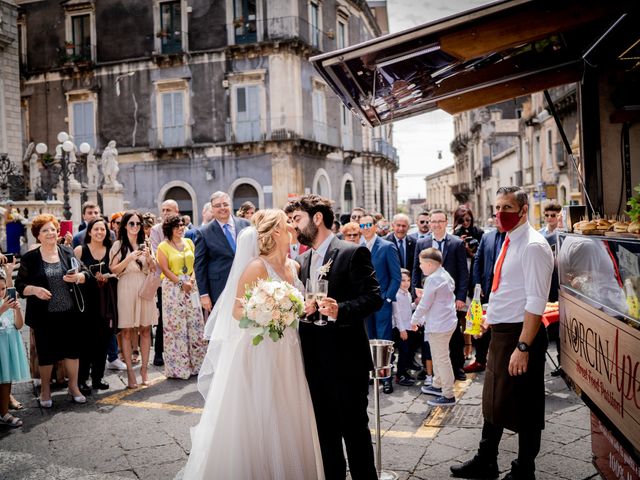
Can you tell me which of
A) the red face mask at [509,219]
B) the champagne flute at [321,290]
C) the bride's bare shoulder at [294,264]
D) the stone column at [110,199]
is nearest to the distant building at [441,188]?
the stone column at [110,199]

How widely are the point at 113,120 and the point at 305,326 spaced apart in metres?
25.4

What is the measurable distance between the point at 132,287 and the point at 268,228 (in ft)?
12.0

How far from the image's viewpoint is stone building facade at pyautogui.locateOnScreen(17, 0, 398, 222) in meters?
24.6

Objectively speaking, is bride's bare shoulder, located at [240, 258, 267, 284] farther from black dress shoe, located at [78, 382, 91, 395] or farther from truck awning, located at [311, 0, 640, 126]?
black dress shoe, located at [78, 382, 91, 395]

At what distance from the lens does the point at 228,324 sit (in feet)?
13.2

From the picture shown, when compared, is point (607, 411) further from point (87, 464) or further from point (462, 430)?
point (87, 464)

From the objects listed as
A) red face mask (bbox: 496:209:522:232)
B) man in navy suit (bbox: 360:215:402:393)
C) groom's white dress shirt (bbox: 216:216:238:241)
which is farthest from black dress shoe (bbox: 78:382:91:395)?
red face mask (bbox: 496:209:522:232)

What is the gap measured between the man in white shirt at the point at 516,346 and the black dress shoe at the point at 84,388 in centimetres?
434

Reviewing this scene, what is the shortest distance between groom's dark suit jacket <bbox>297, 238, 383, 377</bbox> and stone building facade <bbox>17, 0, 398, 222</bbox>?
2067 centimetres

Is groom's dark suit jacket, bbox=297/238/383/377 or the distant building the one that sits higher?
the distant building

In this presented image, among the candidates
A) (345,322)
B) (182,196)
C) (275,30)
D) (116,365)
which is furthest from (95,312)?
(275,30)

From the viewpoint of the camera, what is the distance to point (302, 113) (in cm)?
2480

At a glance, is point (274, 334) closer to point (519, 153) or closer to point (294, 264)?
point (294, 264)

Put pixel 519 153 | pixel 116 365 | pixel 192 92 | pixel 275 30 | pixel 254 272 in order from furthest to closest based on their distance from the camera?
1. pixel 519 153
2. pixel 192 92
3. pixel 275 30
4. pixel 116 365
5. pixel 254 272
